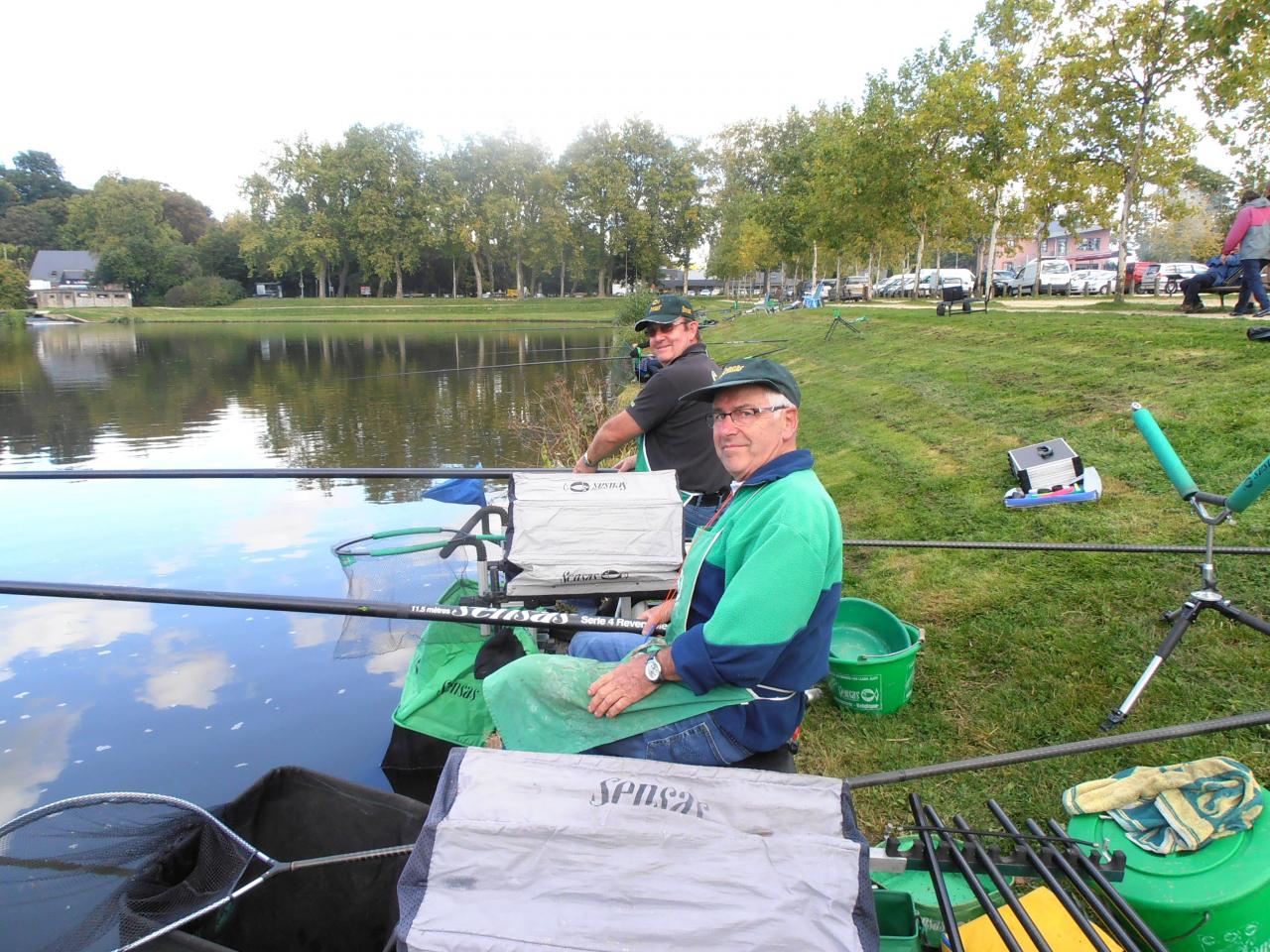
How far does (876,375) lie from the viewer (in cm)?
1313

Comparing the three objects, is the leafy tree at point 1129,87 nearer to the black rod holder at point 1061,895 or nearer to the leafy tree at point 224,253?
the black rod holder at point 1061,895

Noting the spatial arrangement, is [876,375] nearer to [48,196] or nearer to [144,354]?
[144,354]

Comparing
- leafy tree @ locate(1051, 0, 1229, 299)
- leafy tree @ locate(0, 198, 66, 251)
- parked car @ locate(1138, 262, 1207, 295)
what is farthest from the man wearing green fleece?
leafy tree @ locate(0, 198, 66, 251)

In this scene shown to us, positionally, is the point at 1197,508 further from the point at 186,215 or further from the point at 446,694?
the point at 186,215

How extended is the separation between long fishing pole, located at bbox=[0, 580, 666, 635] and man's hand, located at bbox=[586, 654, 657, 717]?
0.56 meters

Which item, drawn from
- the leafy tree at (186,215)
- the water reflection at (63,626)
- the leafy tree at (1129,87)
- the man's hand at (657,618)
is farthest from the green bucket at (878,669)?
the leafy tree at (186,215)

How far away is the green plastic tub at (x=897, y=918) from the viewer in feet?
6.57

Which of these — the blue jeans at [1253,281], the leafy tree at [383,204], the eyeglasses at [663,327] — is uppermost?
the leafy tree at [383,204]

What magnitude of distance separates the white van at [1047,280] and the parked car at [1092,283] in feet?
1.07

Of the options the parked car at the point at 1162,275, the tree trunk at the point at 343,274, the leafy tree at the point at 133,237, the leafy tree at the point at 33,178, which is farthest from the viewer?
the leafy tree at the point at 33,178

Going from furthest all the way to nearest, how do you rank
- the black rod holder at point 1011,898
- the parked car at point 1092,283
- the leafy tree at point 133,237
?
the leafy tree at point 133,237
the parked car at point 1092,283
the black rod holder at point 1011,898

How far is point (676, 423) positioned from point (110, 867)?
3000 millimetres

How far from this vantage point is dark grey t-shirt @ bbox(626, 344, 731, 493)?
4.12m

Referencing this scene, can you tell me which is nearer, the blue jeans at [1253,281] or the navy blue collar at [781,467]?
the navy blue collar at [781,467]
